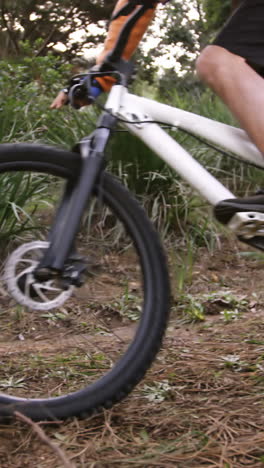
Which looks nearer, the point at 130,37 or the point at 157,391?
the point at 130,37

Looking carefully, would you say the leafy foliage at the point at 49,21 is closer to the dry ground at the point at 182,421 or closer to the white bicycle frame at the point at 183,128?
the dry ground at the point at 182,421

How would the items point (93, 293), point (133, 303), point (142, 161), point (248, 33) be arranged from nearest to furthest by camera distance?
point (248, 33) < point (93, 293) < point (133, 303) < point (142, 161)

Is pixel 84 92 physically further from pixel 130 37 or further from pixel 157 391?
pixel 157 391

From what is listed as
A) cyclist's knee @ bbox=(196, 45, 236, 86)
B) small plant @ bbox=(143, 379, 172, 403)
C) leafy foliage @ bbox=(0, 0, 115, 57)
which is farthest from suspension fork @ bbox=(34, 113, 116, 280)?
leafy foliage @ bbox=(0, 0, 115, 57)

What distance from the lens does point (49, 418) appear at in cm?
180

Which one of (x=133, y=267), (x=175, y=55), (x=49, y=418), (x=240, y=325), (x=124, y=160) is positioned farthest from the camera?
(x=175, y=55)

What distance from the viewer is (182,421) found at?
1822mm

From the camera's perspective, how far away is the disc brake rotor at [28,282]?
69.7 inches

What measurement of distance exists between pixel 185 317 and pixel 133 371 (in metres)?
1.21

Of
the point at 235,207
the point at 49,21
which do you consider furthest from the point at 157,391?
the point at 49,21

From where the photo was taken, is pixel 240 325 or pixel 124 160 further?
pixel 124 160

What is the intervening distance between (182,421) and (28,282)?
0.60m

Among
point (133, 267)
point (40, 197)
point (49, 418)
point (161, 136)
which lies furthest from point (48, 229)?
point (40, 197)

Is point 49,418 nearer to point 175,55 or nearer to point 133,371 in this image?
point 133,371
